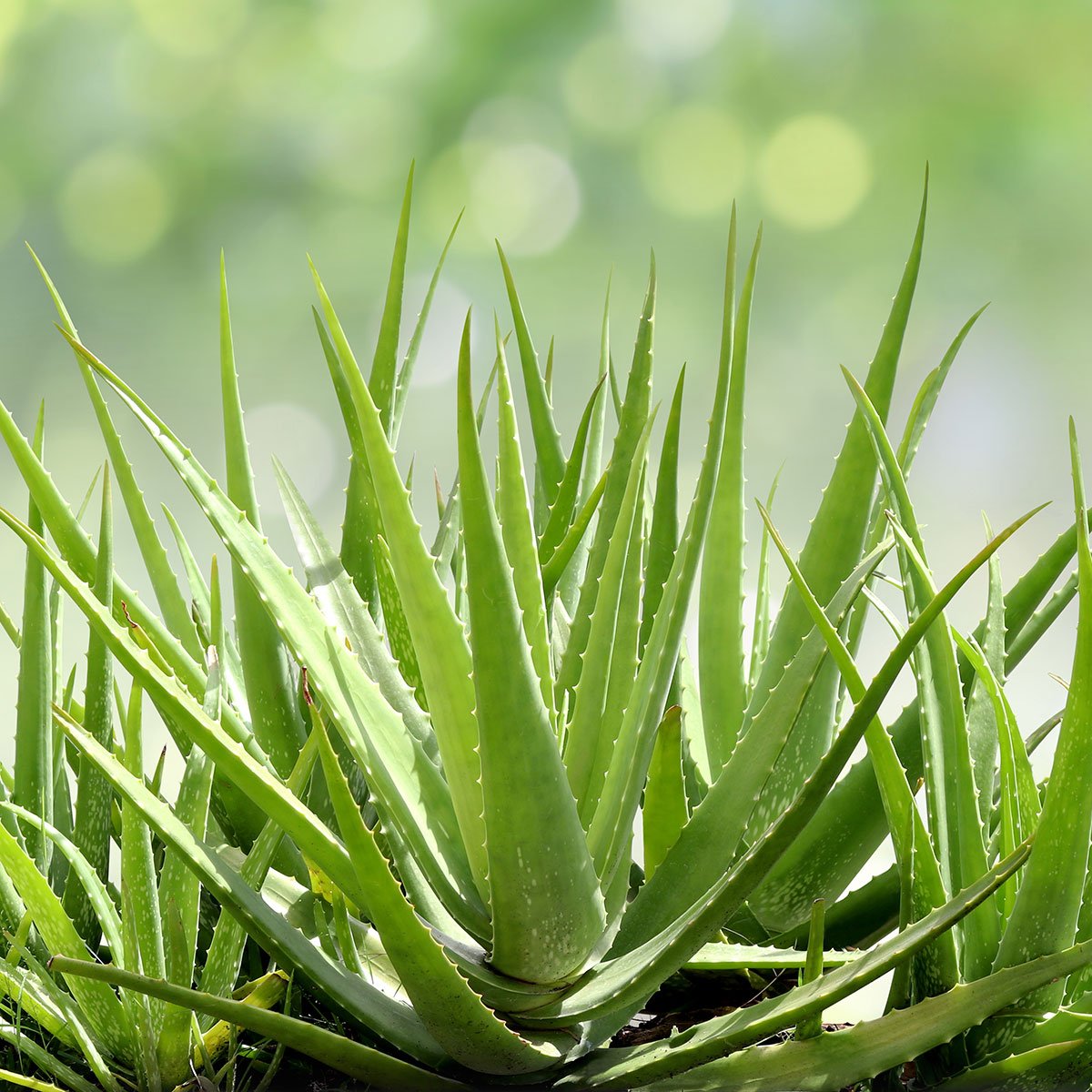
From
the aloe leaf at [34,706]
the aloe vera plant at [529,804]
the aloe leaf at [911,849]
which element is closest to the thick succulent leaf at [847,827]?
the aloe vera plant at [529,804]

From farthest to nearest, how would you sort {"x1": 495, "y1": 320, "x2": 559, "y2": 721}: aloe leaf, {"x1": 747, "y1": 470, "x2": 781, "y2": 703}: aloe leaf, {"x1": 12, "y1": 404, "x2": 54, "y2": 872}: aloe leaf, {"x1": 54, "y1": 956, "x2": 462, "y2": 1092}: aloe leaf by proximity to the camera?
{"x1": 747, "y1": 470, "x2": 781, "y2": 703}: aloe leaf < {"x1": 12, "y1": 404, "x2": 54, "y2": 872}: aloe leaf < {"x1": 495, "y1": 320, "x2": 559, "y2": 721}: aloe leaf < {"x1": 54, "y1": 956, "x2": 462, "y2": 1092}: aloe leaf

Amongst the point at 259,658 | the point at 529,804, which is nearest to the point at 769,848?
the point at 529,804

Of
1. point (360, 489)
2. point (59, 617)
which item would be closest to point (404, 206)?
point (360, 489)

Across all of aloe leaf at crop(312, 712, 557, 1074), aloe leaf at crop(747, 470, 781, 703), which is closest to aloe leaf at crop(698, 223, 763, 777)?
aloe leaf at crop(747, 470, 781, 703)

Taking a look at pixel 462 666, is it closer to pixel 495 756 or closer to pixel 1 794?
pixel 495 756

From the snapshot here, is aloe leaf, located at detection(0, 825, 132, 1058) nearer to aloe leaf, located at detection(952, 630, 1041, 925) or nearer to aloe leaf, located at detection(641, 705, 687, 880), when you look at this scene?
aloe leaf, located at detection(641, 705, 687, 880)

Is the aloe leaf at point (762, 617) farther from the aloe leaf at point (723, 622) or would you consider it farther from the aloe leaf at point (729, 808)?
the aloe leaf at point (729, 808)
